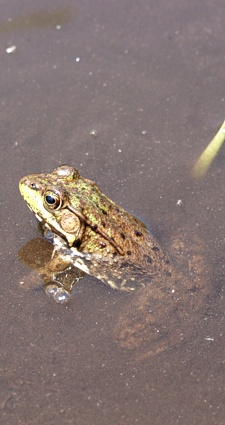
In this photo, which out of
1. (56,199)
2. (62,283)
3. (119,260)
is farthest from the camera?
(62,283)

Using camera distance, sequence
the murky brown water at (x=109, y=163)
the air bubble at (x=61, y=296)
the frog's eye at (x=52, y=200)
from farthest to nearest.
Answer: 1. the air bubble at (x=61, y=296)
2. the frog's eye at (x=52, y=200)
3. the murky brown water at (x=109, y=163)

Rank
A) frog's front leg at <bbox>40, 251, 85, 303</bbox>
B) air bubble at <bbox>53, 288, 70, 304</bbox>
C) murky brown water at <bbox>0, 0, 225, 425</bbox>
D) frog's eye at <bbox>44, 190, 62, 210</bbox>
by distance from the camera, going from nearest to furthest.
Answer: murky brown water at <bbox>0, 0, 225, 425</bbox> < frog's eye at <bbox>44, 190, 62, 210</bbox> < air bubble at <bbox>53, 288, 70, 304</bbox> < frog's front leg at <bbox>40, 251, 85, 303</bbox>

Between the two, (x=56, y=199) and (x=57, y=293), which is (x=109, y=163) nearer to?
(x=56, y=199)

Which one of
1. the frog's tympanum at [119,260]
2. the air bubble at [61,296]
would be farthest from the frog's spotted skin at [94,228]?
the air bubble at [61,296]

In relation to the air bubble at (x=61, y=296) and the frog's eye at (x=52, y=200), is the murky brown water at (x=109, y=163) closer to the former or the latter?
the air bubble at (x=61, y=296)

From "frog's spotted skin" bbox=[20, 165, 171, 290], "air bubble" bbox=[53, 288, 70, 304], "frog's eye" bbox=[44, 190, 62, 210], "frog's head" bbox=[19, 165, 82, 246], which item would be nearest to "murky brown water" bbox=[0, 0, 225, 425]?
"air bubble" bbox=[53, 288, 70, 304]

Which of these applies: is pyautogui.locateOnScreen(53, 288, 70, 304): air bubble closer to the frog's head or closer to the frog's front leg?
the frog's front leg

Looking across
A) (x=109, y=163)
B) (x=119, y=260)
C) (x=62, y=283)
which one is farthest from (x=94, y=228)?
(x=109, y=163)
